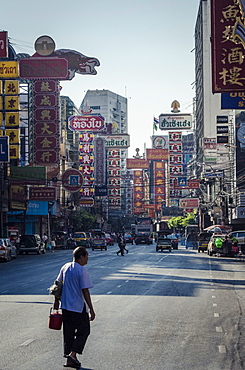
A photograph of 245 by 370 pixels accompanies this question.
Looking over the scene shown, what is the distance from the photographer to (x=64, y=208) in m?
100

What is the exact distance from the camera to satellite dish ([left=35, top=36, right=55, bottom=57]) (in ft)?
190

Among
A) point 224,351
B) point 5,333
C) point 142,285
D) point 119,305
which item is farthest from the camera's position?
point 142,285

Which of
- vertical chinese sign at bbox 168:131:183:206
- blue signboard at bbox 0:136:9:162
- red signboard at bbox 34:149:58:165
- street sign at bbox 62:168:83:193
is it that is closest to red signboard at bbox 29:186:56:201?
street sign at bbox 62:168:83:193

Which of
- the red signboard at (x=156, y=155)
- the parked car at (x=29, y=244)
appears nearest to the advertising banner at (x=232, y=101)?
the parked car at (x=29, y=244)

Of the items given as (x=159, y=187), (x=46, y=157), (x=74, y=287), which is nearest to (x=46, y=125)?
(x=46, y=157)

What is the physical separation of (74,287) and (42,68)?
46.9 meters

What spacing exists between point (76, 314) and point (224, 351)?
2981mm

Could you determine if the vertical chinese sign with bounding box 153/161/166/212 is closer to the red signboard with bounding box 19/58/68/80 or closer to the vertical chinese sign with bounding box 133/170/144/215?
the vertical chinese sign with bounding box 133/170/144/215

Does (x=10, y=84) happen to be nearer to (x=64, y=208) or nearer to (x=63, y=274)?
(x=63, y=274)

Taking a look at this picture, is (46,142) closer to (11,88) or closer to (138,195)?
(11,88)

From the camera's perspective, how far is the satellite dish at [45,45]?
58.0 meters

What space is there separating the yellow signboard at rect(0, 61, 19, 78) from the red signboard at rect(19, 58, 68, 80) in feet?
3.59

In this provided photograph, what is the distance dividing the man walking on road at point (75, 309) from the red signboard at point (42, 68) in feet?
149

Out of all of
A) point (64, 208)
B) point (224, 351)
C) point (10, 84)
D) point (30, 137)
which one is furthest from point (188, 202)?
point (224, 351)
